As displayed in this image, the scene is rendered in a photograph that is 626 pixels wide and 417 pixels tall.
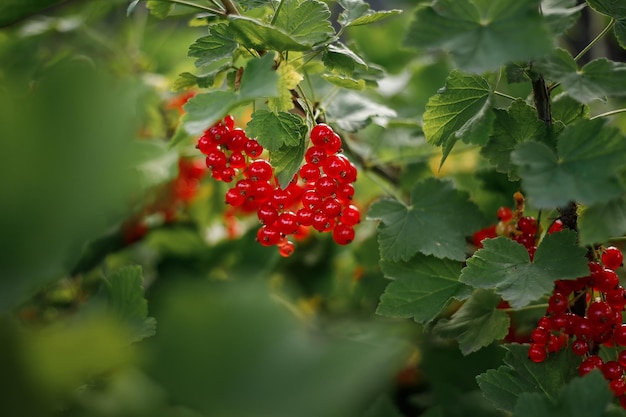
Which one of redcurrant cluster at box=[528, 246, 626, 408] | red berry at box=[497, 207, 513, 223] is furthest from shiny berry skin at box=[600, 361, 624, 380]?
red berry at box=[497, 207, 513, 223]

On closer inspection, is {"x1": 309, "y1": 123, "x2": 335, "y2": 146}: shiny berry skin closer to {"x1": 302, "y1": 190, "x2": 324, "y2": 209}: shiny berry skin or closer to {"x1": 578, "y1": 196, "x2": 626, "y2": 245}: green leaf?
{"x1": 302, "y1": 190, "x2": 324, "y2": 209}: shiny berry skin

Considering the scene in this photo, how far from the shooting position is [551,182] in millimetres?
481

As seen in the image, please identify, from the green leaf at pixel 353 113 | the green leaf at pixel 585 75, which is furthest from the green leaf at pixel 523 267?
the green leaf at pixel 353 113

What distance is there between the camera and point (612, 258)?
0.56 m

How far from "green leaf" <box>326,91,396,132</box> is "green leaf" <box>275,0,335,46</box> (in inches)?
5.7

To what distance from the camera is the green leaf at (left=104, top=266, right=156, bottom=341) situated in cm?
52

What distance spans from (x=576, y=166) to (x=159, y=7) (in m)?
0.45

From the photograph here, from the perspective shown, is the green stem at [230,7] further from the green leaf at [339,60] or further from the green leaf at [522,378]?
the green leaf at [522,378]

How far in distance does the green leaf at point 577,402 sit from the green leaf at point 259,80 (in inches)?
→ 11.5

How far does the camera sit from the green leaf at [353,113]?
71 cm

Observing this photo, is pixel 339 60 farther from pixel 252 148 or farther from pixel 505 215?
pixel 505 215

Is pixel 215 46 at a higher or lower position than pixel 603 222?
higher

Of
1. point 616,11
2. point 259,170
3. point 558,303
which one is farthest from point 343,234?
point 616,11

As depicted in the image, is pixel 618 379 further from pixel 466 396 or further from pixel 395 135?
pixel 395 135
